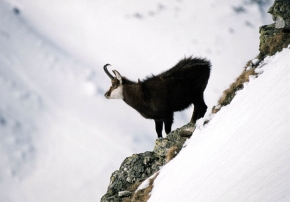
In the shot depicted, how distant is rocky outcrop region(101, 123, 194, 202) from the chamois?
1142mm

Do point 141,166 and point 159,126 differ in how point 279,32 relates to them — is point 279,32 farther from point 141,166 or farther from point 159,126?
point 141,166

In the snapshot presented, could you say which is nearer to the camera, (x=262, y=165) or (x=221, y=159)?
(x=262, y=165)

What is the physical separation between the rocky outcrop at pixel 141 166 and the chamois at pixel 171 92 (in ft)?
3.75

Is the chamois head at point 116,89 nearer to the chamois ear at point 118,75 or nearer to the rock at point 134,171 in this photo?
the chamois ear at point 118,75

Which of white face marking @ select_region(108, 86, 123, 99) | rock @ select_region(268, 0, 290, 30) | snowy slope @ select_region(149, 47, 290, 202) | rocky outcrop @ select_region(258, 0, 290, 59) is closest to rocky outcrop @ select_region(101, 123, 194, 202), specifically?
snowy slope @ select_region(149, 47, 290, 202)

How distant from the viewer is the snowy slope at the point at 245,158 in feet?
13.2

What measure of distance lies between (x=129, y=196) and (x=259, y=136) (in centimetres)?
574

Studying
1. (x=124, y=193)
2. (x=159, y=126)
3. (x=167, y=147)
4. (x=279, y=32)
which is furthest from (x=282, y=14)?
(x=124, y=193)

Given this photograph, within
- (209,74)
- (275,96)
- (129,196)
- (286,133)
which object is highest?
(209,74)

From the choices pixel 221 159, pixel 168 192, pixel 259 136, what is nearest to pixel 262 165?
pixel 259 136

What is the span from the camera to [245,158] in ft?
16.6

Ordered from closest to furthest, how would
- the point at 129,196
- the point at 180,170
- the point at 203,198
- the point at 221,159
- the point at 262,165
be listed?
the point at 262,165 → the point at 203,198 → the point at 221,159 → the point at 180,170 → the point at 129,196

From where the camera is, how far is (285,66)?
6727 millimetres

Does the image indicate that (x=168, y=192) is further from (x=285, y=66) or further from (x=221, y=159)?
(x=285, y=66)
